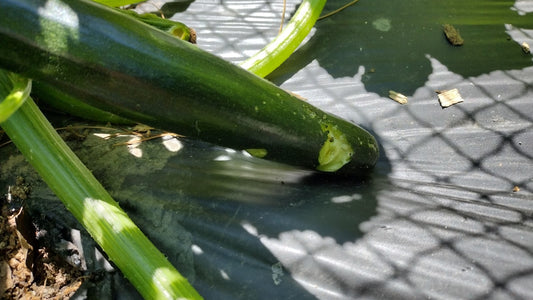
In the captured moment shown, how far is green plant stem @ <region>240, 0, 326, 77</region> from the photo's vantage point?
206 centimetres

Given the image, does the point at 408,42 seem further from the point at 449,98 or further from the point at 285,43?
the point at 285,43

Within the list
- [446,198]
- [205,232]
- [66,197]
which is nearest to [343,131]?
[446,198]

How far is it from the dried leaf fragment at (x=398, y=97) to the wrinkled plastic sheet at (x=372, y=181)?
0.08ft

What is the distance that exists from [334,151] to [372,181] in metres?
0.22

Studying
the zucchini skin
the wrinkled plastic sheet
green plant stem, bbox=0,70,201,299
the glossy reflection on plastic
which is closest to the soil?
the wrinkled plastic sheet

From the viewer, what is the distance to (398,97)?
6.91 ft

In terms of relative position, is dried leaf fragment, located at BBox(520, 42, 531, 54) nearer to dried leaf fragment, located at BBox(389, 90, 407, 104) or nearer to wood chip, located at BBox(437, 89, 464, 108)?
wood chip, located at BBox(437, 89, 464, 108)

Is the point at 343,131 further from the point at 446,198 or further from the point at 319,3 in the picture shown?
the point at 319,3

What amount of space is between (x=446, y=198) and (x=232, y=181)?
742mm

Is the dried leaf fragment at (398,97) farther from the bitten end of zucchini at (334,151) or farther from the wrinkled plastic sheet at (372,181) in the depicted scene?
the bitten end of zucchini at (334,151)

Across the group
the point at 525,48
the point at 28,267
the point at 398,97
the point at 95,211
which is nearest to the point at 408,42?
the point at 398,97

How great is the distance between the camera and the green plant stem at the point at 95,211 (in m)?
1.27

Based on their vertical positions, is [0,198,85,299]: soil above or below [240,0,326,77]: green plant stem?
below

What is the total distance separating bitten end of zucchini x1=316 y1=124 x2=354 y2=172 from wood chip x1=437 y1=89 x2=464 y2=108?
634 mm
